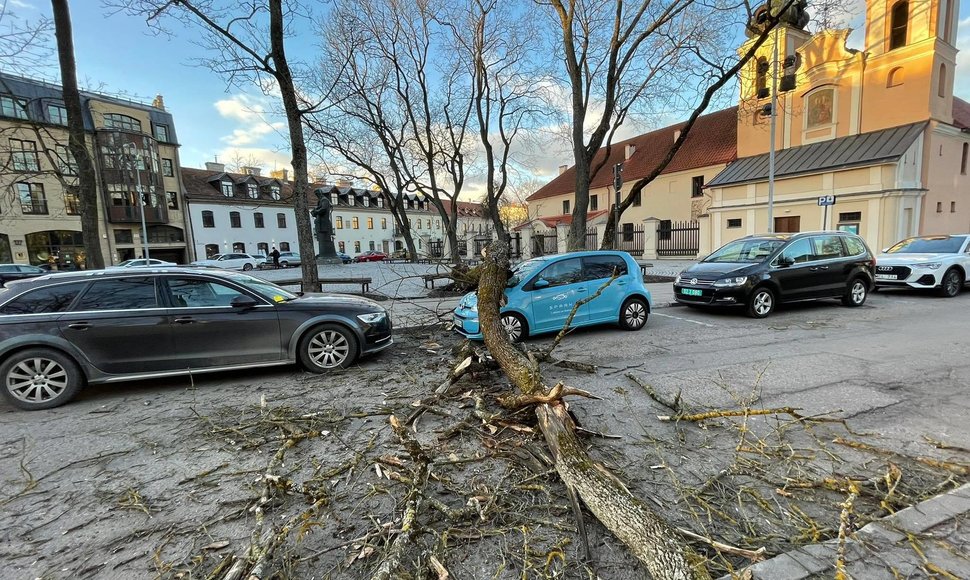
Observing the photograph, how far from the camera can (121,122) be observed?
36938 millimetres

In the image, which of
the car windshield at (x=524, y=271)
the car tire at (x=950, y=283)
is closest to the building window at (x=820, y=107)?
the car tire at (x=950, y=283)

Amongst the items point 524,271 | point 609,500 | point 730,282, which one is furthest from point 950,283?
point 609,500

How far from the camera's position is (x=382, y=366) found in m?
6.16

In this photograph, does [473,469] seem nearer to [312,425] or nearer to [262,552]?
[262,552]

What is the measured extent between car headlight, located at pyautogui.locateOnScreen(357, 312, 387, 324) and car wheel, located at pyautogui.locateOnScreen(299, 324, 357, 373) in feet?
0.85

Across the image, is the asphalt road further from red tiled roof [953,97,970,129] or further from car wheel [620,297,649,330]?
red tiled roof [953,97,970,129]

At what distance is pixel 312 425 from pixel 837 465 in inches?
178

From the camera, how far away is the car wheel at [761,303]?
885 cm

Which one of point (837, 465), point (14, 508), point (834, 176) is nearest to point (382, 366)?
point (14, 508)

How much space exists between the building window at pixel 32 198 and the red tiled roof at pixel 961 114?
6131 centimetres

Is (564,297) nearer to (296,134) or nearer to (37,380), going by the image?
(37,380)

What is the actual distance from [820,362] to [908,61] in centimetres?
2536

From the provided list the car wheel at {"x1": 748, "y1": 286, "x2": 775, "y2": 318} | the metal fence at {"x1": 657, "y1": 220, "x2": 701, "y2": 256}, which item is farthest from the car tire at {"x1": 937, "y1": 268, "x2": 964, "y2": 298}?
the metal fence at {"x1": 657, "y1": 220, "x2": 701, "y2": 256}

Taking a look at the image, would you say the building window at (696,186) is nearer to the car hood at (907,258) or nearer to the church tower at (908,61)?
the church tower at (908,61)
